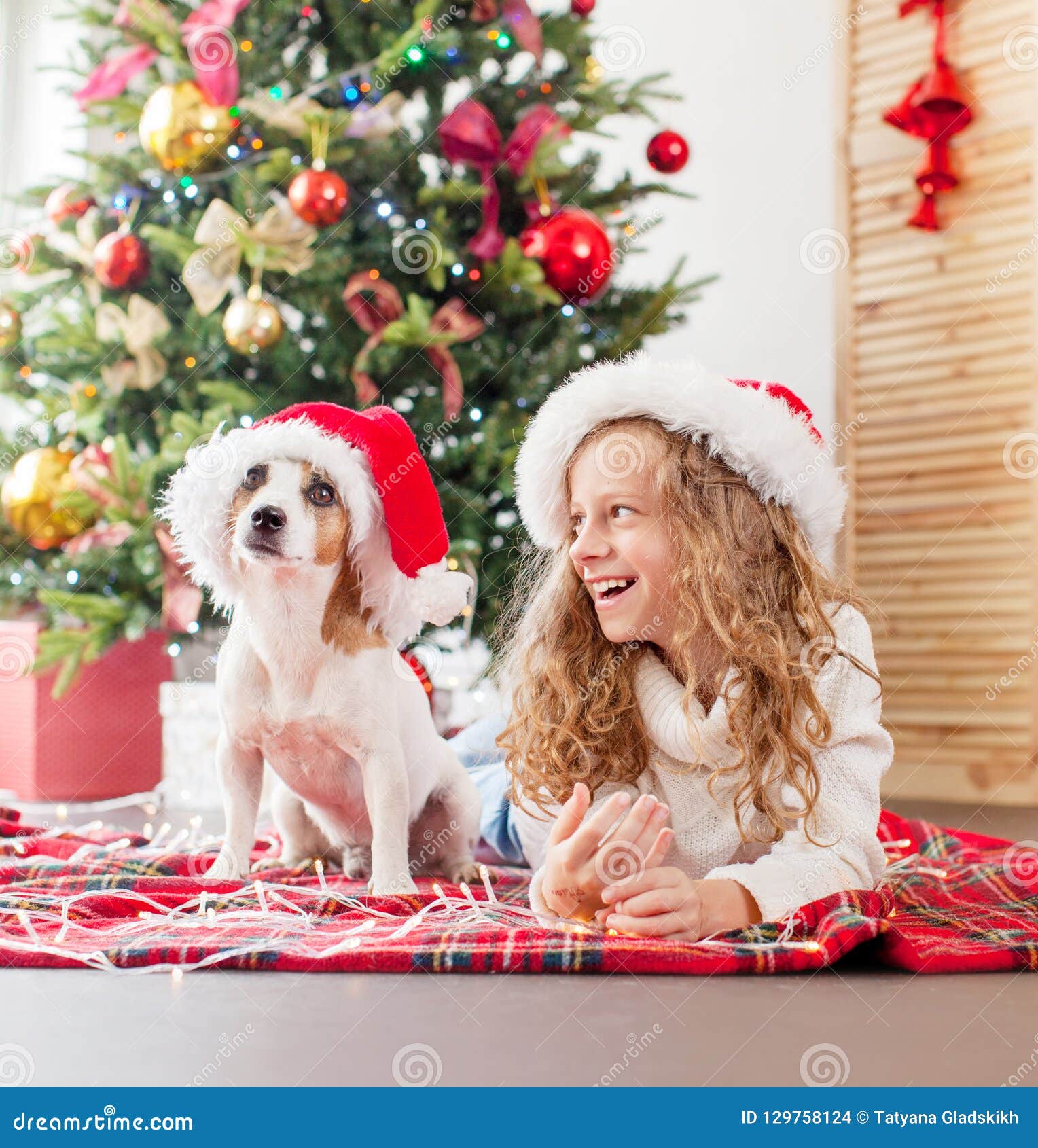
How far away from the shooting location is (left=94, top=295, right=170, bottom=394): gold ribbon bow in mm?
2248

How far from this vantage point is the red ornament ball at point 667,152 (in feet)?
8.11

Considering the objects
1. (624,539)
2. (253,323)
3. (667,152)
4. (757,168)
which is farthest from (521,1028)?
(757,168)

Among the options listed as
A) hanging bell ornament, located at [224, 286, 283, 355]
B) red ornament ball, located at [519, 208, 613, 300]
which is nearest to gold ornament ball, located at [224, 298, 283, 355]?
hanging bell ornament, located at [224, 286, 283, 355]

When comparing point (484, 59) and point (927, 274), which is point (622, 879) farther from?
point (927, 274)

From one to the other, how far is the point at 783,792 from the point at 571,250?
1.28 metres

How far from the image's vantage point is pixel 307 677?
127cm

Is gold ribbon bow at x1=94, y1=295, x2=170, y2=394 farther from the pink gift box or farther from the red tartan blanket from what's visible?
the red tartan blanket

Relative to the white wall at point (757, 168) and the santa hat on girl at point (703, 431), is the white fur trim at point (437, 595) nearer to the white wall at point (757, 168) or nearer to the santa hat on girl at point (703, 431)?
the santa hat on girl at point (703, 431)

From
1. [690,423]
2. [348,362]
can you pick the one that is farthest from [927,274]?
[690,423]

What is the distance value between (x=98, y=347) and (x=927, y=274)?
2.15 m

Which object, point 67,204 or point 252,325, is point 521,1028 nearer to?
point 252,325

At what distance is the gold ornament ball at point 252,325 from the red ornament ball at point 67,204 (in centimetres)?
54

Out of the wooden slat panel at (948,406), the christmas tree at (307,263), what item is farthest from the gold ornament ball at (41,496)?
the wooden slat panel at (948,406)

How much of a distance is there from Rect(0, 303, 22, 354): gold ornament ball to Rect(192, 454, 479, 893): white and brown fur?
1.33m
